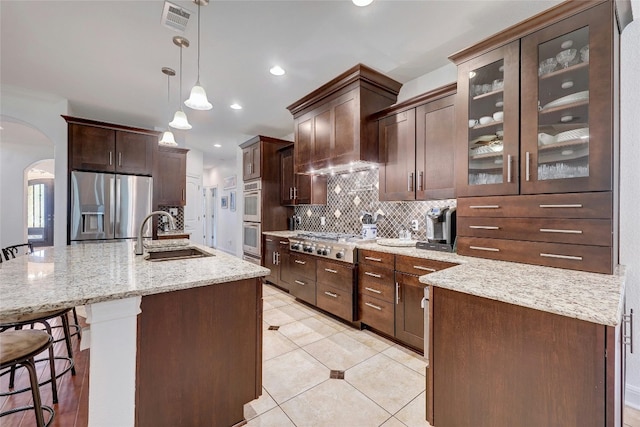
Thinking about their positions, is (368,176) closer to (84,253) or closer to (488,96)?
(488,96)

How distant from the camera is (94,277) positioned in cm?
130

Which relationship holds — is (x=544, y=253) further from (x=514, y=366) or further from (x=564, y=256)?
(x=514, y=366)

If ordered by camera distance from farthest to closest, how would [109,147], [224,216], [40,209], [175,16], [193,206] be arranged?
1. [40,209]
2. [224,216]
3. [193,206]
4. [109,147]
5. [175,16]

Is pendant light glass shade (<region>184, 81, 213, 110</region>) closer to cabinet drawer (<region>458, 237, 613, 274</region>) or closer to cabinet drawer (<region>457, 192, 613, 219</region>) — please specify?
cabinet drawer (<region>457, 192, 613, 219</region>)

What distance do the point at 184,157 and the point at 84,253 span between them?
12.2 ft

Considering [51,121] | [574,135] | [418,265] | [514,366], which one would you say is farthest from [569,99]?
[51,121]

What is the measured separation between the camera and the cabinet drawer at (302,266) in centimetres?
333

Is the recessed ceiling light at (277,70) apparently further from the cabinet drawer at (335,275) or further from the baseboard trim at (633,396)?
the baseboard trim at (633,396)

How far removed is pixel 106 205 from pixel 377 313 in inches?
164

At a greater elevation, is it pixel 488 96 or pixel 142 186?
pixel 488 96

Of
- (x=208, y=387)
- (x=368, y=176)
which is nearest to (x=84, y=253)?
(x=208, y=387)

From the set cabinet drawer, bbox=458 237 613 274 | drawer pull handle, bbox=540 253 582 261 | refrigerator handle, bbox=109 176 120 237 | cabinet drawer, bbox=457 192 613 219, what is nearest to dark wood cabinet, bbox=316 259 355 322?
cabinet drawer, bbox=458 237 613 274

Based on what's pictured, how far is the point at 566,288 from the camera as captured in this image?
4.05ft

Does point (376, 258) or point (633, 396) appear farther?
point (376, 258)
